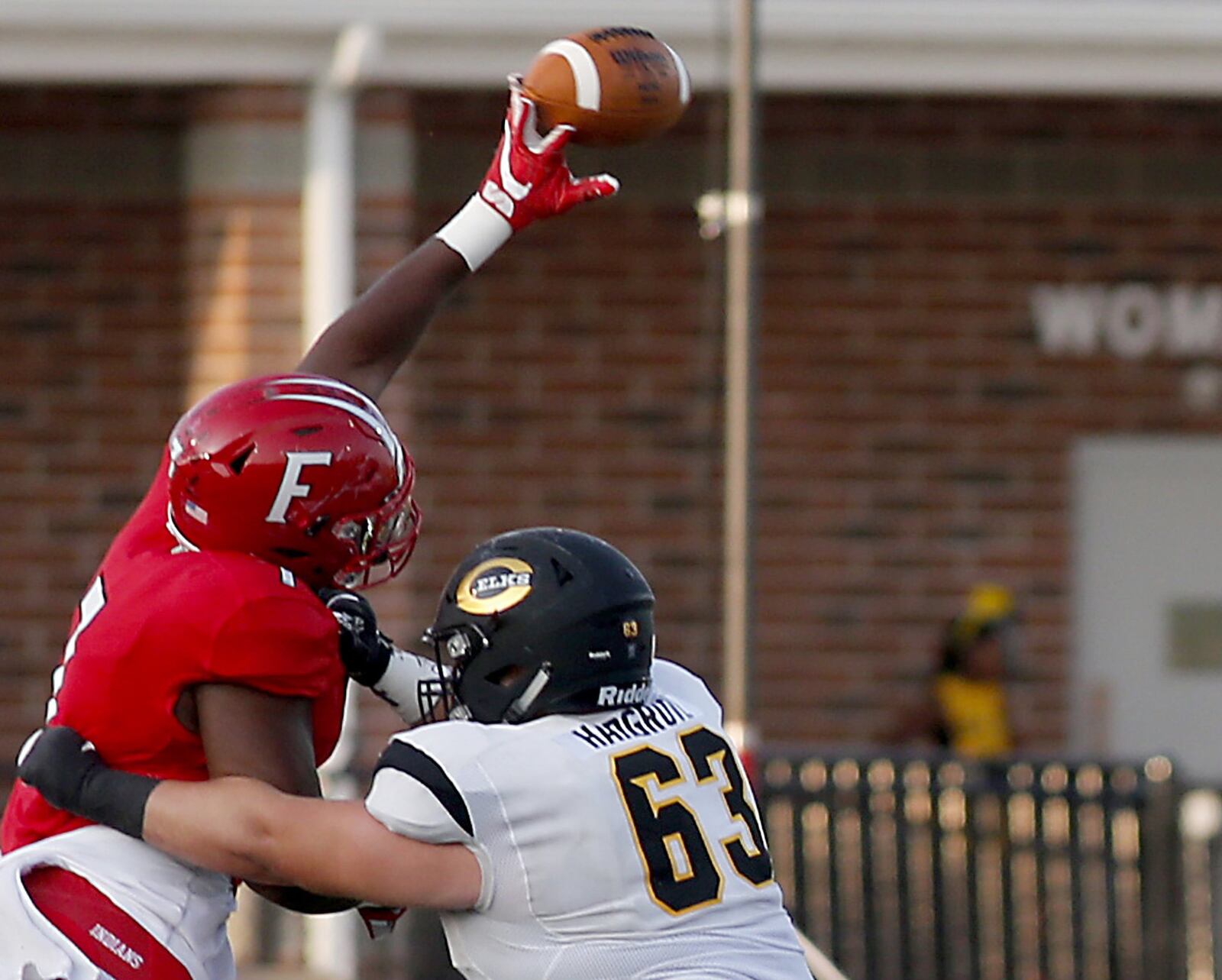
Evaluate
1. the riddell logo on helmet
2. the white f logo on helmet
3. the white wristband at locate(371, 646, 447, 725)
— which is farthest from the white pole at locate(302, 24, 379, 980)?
the riddell logo on helmet

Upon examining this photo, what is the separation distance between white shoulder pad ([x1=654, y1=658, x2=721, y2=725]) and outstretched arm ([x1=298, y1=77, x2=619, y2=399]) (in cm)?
82

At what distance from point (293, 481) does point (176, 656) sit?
0.28m

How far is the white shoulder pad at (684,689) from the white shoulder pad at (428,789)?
38cm

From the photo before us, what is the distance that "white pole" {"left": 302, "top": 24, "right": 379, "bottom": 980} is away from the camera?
6926 mm

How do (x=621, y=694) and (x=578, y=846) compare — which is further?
(x=621, y=694)

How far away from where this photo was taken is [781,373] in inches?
355

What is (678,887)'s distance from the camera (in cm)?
267

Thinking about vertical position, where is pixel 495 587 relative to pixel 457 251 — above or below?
below

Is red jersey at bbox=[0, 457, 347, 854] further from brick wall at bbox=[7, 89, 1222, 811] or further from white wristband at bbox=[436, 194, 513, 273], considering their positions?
brick wall at bbox=[7, 89, 1222, 811]

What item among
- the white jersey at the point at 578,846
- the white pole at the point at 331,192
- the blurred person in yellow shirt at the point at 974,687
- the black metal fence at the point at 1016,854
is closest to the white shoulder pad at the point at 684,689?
the white jersey at the point at 578,846

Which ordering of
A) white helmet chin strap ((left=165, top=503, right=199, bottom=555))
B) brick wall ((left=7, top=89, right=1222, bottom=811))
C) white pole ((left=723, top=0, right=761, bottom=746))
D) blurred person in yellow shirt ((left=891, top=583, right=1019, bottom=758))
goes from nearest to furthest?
white helmet chin strap ((left=165, top=503, right=199, bottom=555)), white pole ((left=723, top=0, right=761, bottom=746)), blurred person in yellow shirt ((left=891, top=583, right=1019, bottom=758)), brick wall ((left=7, top=89, right=1222, bottom=811))

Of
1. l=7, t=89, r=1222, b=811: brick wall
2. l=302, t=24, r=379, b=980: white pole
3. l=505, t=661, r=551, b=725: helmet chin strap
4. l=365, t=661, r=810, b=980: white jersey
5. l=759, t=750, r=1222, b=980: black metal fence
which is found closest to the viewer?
l=365, t=661, r=810, b=980: white jersey

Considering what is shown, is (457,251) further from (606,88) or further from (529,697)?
(529,697)

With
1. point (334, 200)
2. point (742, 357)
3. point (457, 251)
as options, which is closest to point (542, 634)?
point (457, 251)
